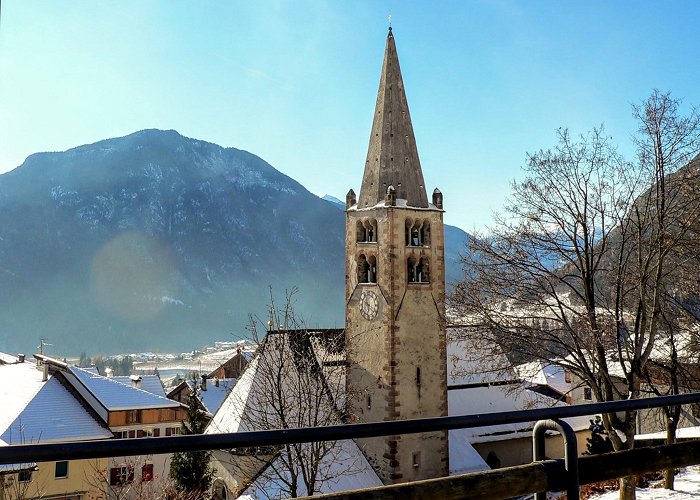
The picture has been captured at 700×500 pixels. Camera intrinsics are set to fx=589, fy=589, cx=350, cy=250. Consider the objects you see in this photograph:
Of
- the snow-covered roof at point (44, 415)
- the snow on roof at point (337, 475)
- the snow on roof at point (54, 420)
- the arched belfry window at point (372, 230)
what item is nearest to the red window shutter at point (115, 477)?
the snow on roof at point (337, 475)

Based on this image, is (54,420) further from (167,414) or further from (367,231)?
(367,231)

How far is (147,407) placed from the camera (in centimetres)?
3638

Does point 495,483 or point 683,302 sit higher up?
point 683,302

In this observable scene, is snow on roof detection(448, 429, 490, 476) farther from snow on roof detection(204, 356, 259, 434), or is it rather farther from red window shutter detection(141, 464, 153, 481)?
red window shutter detection(141, 464, 153, 481)

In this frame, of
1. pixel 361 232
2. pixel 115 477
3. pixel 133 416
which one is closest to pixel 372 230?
pixel 361 232

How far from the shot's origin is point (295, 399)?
20938 mm

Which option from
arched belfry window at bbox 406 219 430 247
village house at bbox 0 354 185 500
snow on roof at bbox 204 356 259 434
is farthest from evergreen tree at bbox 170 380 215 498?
arched belfry window at bbox 406 219 430 247

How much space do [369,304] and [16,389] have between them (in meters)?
22.0

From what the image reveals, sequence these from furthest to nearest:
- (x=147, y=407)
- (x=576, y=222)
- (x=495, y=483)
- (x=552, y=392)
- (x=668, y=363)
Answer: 1. (x=552, y=392)
2. (x=147, y=407)
3. (x=668, y=363)
4. (x=576, y=222)
5. (x=495, y=483)

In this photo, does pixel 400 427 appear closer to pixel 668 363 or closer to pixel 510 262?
pixel 510 262

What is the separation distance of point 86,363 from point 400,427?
172991 mm

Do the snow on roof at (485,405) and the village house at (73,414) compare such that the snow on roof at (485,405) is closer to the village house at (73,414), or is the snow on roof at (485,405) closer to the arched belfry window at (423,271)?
the arched belfry window at (423,271)

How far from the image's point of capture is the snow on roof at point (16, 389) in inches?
1167

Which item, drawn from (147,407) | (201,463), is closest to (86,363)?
(147,407)
